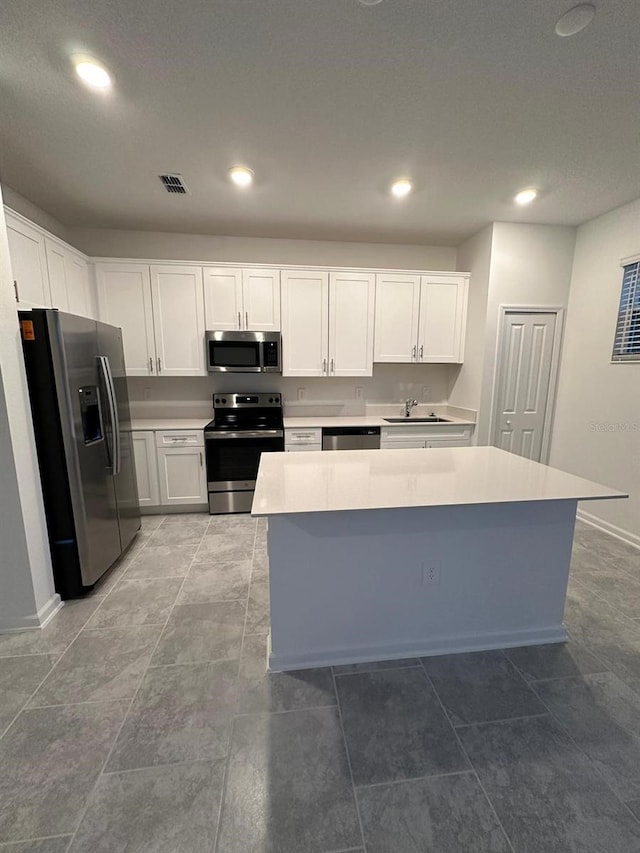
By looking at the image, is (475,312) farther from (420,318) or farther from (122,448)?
(122,448)

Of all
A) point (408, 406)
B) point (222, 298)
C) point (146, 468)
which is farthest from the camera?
point (408, 406)

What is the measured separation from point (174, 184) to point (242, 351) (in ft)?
4.58

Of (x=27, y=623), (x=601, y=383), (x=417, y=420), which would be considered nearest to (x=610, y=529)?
(x=601, y=383)

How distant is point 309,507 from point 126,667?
4.20 feet

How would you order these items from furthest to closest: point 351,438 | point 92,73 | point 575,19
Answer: point 351,438, point 92,73, point 575,19

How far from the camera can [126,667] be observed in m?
1.69

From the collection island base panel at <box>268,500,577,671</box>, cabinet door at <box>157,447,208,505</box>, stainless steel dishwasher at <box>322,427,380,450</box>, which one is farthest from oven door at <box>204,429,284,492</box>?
island base panel at <box>268,500,577,671</box>

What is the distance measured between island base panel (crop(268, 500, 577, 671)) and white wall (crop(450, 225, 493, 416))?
2053 millimetres

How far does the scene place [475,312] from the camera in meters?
→ 3.59

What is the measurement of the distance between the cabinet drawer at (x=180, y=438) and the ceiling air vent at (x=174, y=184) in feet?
6.44

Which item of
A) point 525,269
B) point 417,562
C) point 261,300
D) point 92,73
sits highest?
point 92,73

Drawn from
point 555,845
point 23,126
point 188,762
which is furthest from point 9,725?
point 23,126

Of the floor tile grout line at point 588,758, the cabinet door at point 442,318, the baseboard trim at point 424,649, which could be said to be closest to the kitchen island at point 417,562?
the baseboard trim at point 424,649

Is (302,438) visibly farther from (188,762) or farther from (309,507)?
(188,762)
